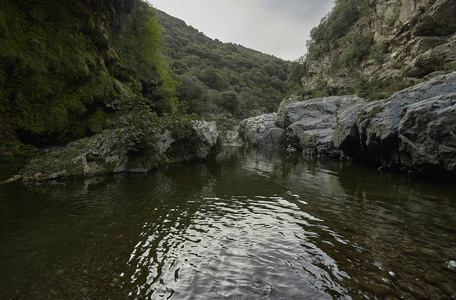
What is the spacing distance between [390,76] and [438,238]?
25.1m

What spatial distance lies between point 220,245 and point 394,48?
34207 mm

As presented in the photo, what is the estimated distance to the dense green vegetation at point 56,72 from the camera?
29.4 feet


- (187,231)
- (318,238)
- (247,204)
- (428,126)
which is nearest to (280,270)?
(318,238)

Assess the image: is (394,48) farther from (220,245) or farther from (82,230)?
(82,230)

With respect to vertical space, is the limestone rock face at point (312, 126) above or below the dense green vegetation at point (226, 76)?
below

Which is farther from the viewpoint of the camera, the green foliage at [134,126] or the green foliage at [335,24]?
the green foliage at [335,24]

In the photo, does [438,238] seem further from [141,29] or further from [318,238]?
[141,29]

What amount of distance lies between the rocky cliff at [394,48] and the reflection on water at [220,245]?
1768 centimetres

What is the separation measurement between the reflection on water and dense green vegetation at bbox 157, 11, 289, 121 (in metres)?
49.2

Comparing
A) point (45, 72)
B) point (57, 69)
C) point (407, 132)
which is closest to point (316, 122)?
point (407, 132)

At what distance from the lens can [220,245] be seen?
4434mm

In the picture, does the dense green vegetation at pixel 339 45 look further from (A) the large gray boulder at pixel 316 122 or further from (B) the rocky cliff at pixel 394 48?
(A) the large gray boulder at pixel 316 122

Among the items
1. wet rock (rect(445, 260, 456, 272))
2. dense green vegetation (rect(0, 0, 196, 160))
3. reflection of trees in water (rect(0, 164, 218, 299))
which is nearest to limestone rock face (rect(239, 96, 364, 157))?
dense green vegetation (rect(0, 0, 196, 160))

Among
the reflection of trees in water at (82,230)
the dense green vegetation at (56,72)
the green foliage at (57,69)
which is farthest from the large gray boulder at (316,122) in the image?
the reflection of trees in water at (82,230)
